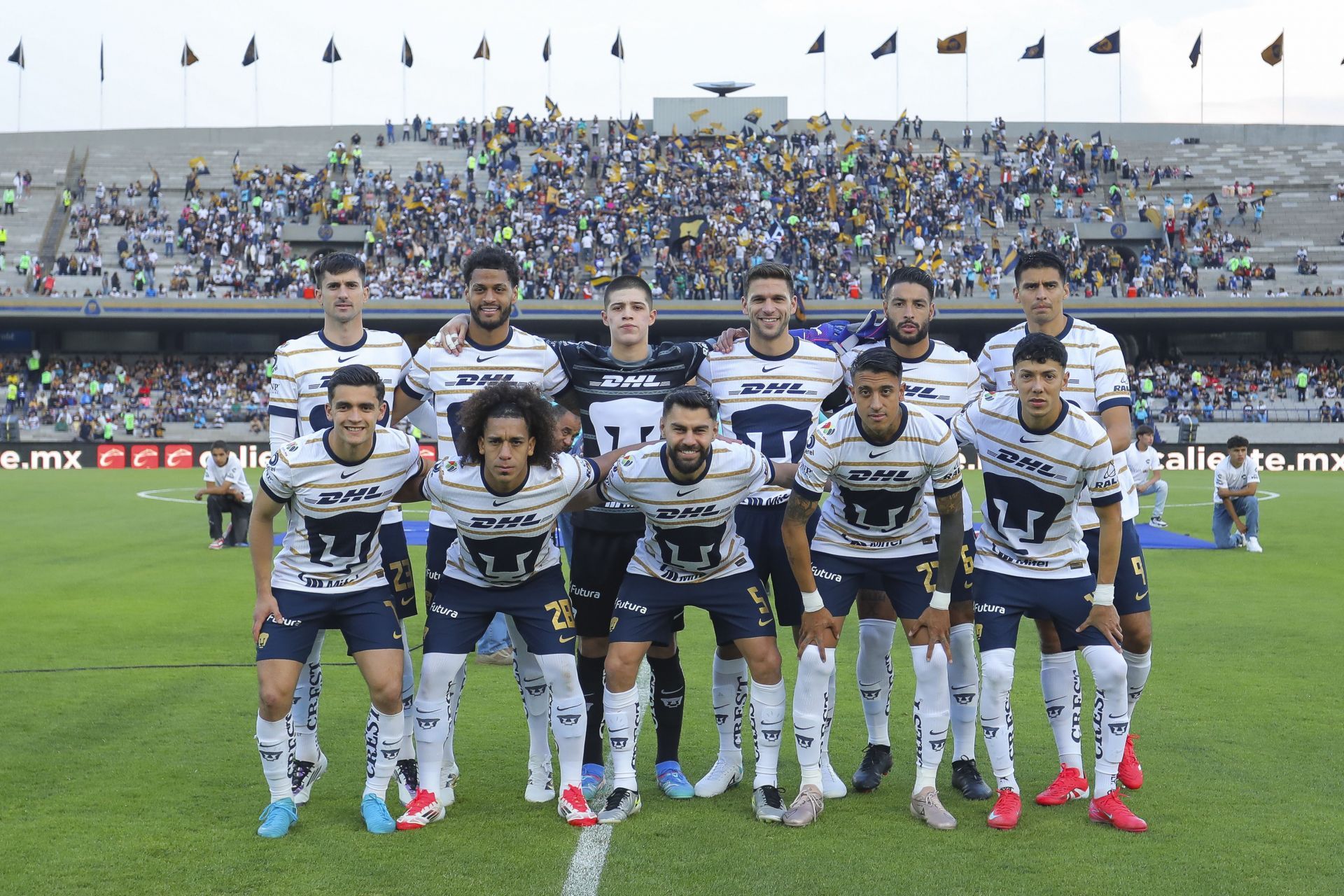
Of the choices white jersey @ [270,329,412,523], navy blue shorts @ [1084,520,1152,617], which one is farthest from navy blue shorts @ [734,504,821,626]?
white jersey @ [270,329,412,523]

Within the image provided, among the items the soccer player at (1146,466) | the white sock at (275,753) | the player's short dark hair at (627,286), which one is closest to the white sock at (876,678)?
the player's short dark hair at (627,286)

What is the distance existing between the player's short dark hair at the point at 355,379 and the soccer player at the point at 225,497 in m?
12.4

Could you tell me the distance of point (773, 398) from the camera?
644cm

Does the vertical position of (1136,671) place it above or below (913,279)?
below

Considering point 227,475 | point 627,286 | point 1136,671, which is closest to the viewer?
point 627,286

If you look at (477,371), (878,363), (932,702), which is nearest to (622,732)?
(932,702)

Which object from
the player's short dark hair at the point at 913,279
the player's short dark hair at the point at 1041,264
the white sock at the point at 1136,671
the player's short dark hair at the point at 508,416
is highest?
the player's short dark hair at the point at 1041,264

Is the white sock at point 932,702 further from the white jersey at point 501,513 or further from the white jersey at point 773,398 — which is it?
the white jersey at point 501,513

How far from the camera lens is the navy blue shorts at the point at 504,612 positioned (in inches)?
230

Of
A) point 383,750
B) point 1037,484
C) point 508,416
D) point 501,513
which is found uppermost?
point 508,416

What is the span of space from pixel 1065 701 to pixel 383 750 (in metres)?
3.29

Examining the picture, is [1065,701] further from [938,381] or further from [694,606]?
[694,606]

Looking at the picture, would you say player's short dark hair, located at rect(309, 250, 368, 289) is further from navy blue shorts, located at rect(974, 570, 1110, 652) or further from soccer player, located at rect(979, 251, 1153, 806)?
navy blue shorts, located at rect(974, 570, 1110, 652)

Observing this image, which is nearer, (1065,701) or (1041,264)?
(1065,701)
